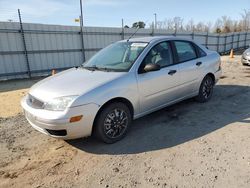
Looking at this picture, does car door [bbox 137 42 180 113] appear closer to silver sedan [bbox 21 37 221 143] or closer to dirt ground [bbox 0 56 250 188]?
silver sedan [bbox 21 37 221 143]

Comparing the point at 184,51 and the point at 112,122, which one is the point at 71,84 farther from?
the point at 184,51

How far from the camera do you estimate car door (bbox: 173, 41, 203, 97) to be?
16.2 ft

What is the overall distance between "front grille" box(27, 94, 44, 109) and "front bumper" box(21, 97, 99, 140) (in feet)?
0.22

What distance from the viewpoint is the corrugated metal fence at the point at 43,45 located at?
10.5m

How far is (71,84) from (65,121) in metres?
0.67

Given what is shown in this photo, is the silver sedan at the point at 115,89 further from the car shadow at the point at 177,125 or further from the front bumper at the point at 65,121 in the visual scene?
the car shadow at the point at 177,125

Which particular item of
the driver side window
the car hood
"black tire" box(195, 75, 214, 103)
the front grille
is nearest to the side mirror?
the driver side window

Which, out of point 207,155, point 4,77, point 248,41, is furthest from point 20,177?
point 248,41

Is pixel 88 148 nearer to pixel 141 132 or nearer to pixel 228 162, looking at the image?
pixel 141 132

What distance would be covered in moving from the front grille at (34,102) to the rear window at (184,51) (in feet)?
9.61

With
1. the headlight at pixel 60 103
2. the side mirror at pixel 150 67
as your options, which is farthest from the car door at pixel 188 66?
the headlight at pixel 60 103

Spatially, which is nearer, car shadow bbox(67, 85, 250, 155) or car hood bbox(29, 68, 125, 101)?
car hood bbox(29, 68, 125, 101)

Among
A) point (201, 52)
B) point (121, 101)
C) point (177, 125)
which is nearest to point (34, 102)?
point (121, 101)

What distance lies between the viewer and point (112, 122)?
3.76 meters
